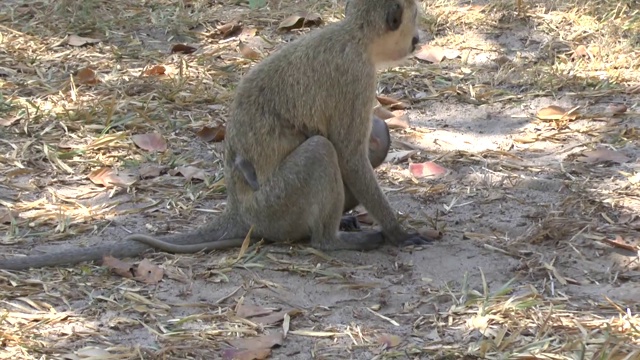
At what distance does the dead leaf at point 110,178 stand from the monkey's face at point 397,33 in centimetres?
170

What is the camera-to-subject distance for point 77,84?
7.44 m

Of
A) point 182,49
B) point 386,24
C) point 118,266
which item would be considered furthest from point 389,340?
point 182,49

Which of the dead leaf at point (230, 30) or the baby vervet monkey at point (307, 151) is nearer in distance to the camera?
the baby vervet monkey at point (307, 151)

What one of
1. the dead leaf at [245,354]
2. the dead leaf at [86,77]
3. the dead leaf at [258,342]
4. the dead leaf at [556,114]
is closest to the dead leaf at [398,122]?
the dead leaf at [556,114]

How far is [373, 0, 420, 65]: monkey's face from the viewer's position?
18.2ft

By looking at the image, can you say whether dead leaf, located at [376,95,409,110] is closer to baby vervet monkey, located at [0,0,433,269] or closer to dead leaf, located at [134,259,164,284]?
baby vervet monkey, located at [0,0,433,269]

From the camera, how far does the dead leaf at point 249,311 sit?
458cm

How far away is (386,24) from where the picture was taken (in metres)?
5.55

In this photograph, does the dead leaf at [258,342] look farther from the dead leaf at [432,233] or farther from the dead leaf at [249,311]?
the dead leaf at [432,233]

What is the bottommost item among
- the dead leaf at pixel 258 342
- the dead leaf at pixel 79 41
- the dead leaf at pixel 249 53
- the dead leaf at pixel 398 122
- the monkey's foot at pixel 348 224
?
the monkey's foot at pixel 348 224

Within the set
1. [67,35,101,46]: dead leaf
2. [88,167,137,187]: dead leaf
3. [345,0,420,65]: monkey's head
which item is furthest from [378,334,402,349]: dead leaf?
[67,35,101,46]: dead leaf

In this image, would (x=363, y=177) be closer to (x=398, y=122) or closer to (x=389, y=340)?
(x=389, y=340)

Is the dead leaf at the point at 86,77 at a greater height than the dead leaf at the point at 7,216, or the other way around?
the dead leaf at the point at 86,77

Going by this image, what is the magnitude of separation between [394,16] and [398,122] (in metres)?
1.47
